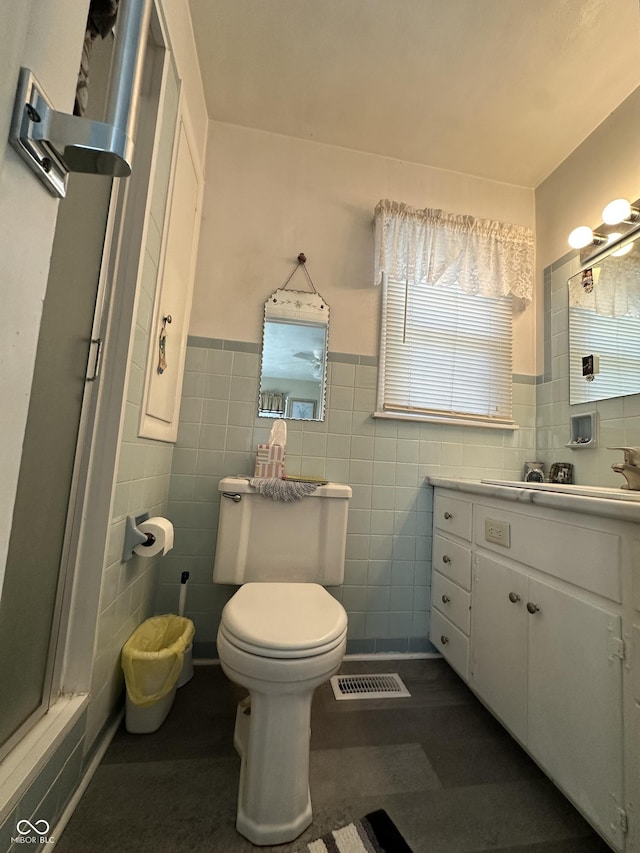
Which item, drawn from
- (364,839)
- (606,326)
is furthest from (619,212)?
(364,839)

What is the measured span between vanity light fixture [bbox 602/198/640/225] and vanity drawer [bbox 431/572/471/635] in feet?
5.31

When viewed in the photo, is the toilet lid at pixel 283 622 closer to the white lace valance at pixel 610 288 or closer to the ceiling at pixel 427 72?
the white lace valance at pixel 610 288

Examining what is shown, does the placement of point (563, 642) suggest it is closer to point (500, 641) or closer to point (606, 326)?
point (500, 641)

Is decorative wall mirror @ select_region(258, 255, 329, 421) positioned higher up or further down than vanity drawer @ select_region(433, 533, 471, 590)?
higher up

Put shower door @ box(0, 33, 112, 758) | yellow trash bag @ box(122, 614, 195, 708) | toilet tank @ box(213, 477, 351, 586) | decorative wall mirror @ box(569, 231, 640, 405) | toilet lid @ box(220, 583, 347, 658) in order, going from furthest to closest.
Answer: decorative wall mirror @ box(569, 231, 640, 405)
toilet tank @ box(213, 477, 351, 586)
yellow trash bag @ box(122, 614, 195, 708)
toilet lid @ box(220, 583, 347, 658)
shower door @ box(0, 33, 112, 758)

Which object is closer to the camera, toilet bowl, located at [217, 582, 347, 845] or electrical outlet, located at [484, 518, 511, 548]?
toilet bowl, located at [217, 582, 347, 845]

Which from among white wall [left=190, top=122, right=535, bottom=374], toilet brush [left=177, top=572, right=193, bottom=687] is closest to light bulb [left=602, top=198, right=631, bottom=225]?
white wall [left=190, top=122, right=535, bottom=374]

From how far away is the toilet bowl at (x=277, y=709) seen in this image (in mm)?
869

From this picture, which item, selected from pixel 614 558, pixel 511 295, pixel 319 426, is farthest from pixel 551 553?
pixel 511 295

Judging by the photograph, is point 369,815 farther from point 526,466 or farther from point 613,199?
point 613,199

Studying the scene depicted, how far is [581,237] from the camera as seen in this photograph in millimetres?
1640

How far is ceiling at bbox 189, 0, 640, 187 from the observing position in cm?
132

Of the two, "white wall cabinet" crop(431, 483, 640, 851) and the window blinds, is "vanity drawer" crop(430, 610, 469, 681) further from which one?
the window blinds

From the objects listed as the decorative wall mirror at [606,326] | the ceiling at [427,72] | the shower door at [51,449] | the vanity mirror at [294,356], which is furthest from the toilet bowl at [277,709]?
the ceiling at [427,72]
